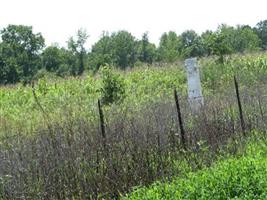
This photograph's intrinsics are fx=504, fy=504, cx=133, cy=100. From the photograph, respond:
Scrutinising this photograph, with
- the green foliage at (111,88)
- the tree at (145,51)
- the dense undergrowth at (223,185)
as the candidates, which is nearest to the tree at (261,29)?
the tree at (145,51)

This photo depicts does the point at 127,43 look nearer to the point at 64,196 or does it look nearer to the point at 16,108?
the point at 16,108

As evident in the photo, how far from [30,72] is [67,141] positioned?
157 feet

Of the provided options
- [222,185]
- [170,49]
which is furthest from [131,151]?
[170,49]

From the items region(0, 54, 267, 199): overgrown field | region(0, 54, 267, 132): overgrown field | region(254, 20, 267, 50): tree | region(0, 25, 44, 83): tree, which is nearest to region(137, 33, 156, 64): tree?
region(0, 25, 44, 83): tree

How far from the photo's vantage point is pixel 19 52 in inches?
2288

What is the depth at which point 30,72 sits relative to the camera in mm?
55344

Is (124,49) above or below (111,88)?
above

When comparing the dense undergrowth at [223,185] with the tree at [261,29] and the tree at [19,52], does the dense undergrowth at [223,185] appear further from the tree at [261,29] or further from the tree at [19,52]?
the tree at [261,29]

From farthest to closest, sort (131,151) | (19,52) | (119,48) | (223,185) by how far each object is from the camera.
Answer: (119,48) → (19,52) → (131,151) → (223,185)

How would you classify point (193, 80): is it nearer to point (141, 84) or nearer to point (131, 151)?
point (131, 151)

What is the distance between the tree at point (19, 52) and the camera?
5175cm

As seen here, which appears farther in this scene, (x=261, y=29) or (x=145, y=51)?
(x=261, y=29)

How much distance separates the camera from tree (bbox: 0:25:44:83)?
51.8m

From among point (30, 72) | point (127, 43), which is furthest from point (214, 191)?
point (127, 43)
